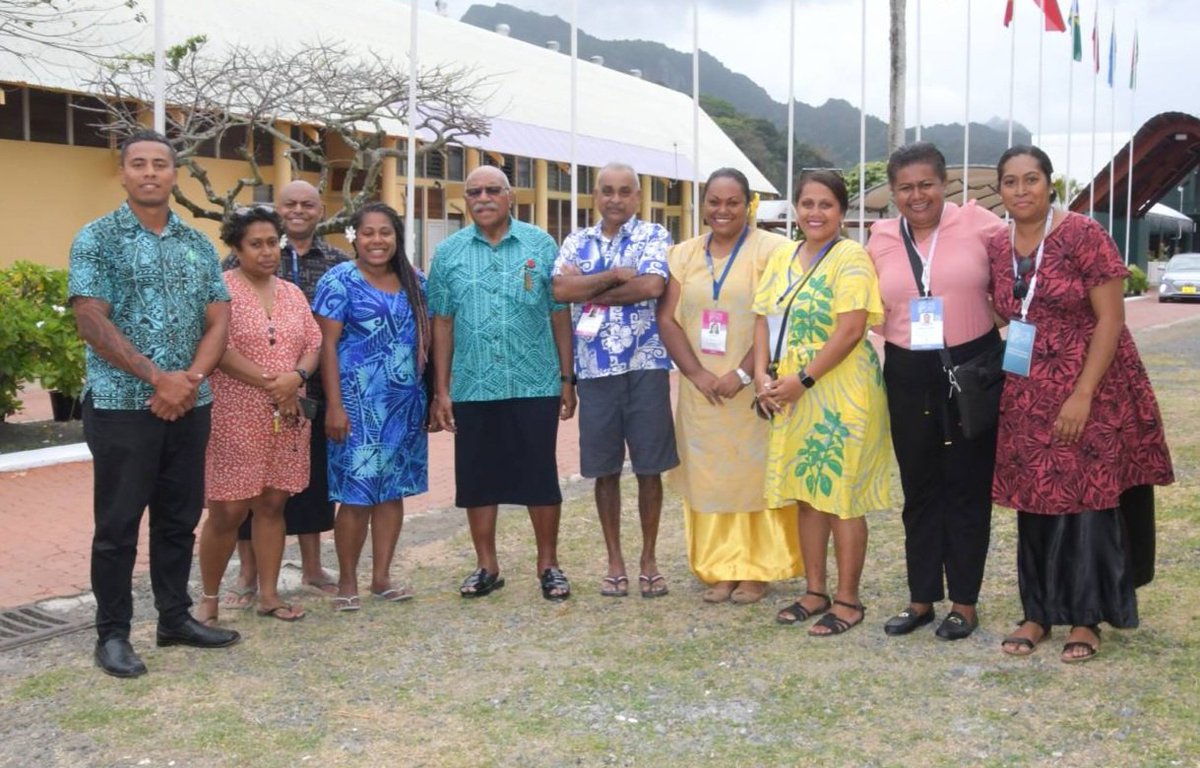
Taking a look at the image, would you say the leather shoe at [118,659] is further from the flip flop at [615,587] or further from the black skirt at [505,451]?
the flip flop at [615,587]

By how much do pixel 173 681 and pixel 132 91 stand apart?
50.8 feet

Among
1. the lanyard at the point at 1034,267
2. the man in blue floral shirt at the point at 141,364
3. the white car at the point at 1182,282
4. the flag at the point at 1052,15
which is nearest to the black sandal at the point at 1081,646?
the lanyard at the point at 1034,267

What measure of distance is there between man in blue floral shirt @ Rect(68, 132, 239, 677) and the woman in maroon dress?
116 inches

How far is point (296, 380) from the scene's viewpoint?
15.5 feet

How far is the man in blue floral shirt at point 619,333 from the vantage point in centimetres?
507

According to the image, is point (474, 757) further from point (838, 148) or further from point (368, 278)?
point (838, 148)

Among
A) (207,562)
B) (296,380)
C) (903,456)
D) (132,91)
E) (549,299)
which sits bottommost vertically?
(207,562)

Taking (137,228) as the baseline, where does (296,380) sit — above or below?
below

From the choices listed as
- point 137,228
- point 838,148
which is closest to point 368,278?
point 137,228

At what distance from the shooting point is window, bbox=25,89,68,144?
1795cm

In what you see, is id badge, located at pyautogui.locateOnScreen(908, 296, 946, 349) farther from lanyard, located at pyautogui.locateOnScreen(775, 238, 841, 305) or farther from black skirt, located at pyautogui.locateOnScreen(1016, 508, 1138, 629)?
black skirt, located at pyautogui.locateOnScreen(1016, 508, 1138, 629)

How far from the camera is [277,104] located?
18328mm

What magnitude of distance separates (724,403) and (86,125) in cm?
1650

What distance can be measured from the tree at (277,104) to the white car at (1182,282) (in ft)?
68.3
